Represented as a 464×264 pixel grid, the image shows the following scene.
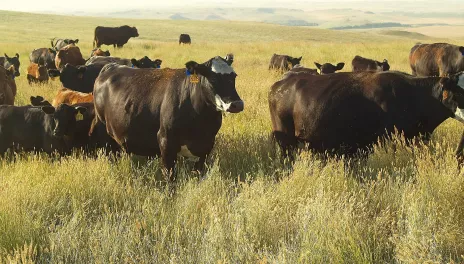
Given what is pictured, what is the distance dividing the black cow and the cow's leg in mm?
1727

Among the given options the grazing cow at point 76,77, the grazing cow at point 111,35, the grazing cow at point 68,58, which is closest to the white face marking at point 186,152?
the grazing cow at point 76,77

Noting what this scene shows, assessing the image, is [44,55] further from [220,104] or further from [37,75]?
[220,104]

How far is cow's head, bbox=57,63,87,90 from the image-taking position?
11148mm

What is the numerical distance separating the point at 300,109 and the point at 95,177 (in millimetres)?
2746

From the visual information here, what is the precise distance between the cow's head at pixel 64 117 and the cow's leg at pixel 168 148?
6.85ft

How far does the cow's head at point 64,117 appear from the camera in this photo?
6840 mm

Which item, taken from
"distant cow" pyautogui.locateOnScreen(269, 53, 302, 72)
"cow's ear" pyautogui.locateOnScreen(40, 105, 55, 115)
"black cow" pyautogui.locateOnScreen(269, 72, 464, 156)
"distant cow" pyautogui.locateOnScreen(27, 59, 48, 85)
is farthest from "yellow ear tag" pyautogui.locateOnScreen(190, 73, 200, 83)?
"distant cow" pyautogui.locateOnScreen(269, 53, 302, 72)

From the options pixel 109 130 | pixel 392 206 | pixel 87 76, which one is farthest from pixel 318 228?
pixel 87 76

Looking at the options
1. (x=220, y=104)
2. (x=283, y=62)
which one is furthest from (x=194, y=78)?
(x=283, y=62)

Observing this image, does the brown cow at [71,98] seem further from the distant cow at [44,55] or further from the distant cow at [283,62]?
the distant cow at [44,55]

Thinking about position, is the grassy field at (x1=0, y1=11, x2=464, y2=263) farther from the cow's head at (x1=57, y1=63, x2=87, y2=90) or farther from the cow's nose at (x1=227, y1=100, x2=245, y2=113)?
the cow's head at (x1=57, y1=63, x2=87, y2=90)

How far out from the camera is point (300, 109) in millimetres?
6031

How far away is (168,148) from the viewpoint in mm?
5465

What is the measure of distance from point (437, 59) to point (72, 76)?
11148mm
